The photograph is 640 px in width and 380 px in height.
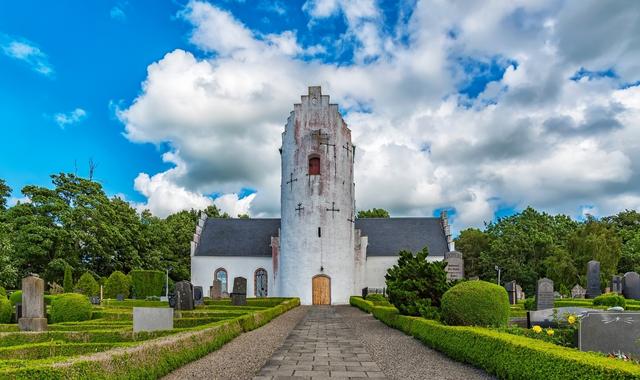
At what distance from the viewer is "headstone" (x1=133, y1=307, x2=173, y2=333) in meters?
Answer: 12.2

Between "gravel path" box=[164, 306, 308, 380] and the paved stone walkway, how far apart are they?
0.78ft

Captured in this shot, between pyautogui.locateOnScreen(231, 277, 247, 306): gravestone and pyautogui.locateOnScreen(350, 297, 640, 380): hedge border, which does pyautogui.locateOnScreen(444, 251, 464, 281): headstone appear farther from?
pyautogui.locateOnScreen(231, 277, 247, 306): gravestone

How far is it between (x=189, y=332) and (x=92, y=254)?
126 ft

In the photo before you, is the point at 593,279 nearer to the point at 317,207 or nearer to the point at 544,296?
the point at 544,296

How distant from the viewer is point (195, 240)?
43.0 meters

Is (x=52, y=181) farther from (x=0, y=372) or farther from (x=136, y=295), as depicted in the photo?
(x=0, y=372)

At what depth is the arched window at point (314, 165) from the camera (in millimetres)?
36750

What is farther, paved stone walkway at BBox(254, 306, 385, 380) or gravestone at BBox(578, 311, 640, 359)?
paved stone walkway at BBox(254, 306, 385, 380)

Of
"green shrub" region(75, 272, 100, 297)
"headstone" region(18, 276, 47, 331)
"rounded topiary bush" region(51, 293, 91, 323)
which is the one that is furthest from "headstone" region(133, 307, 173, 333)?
"green shrub" region(75, 272, 100, 297)

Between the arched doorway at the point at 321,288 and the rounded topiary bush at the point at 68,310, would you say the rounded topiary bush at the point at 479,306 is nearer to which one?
the rounded topiary bush at the point at 68,310

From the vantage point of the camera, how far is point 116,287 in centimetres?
3725

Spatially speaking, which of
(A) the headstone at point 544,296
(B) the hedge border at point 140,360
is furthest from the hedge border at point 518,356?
(A) the headstone at point 544,296

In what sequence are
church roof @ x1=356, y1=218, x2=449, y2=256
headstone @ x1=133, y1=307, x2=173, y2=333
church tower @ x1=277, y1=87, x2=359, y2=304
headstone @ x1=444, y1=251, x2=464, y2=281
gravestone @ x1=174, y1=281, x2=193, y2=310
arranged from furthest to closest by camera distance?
church roof @ x1=356, y1=218, x2=449, y2=256 < church tower @ x1=277, y1=87, x2=359, y2=304 < gravestone @ x1=174, y1=281, x2=193, y2=310 < headstone @ x1=444, y1=251, x2=464, y2=281 < headstone @ x1=133, y1=307, x2=173, y2=333

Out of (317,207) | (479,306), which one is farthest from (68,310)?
(317,207)
